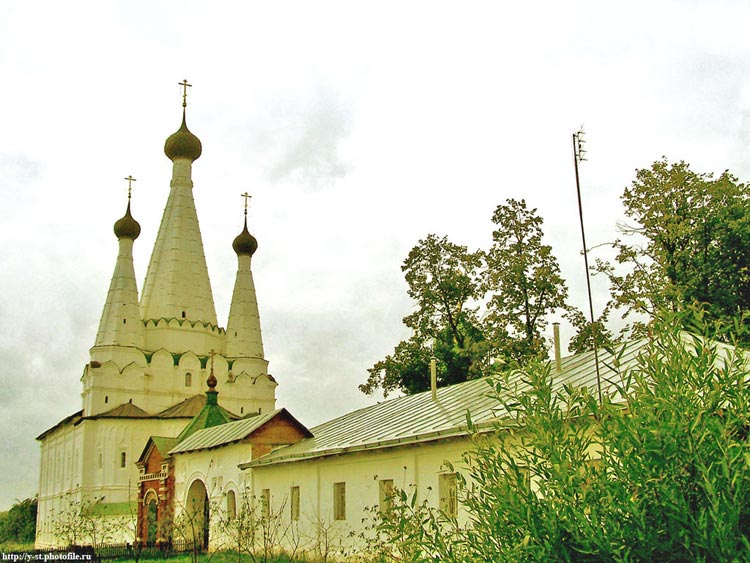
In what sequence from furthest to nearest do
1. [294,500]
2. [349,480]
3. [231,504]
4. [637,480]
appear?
[231,504], [294,500], [349,480], [637,480]

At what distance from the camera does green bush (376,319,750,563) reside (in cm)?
454

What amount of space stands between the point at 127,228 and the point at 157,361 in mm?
8035

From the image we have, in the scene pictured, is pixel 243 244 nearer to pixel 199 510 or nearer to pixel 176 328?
pixel 176 328

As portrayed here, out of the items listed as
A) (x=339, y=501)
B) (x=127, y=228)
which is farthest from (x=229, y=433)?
(x=127, y=228)

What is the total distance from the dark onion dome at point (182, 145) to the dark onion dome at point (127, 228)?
497cm

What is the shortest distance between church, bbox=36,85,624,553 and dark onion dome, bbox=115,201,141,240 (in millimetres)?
63

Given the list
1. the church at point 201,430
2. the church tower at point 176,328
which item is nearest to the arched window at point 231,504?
the church at point 201,430

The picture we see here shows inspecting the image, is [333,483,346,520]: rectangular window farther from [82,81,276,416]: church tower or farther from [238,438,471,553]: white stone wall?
[82,81,276,416]: church tower

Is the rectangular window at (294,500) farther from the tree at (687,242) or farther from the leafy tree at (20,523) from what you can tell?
the leafy tree at (20,523)

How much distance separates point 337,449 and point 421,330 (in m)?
13.9

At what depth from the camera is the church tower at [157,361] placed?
4125 cm

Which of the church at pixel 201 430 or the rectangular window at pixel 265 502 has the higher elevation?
the church at pixel 201 430

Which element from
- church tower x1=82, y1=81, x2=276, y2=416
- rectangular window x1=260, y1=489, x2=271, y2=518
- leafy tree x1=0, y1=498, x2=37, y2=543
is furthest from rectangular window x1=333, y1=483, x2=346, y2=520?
leafy tree x1=0, y1=498, x2=37, y2=543

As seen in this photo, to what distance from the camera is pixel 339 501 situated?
17.6m
